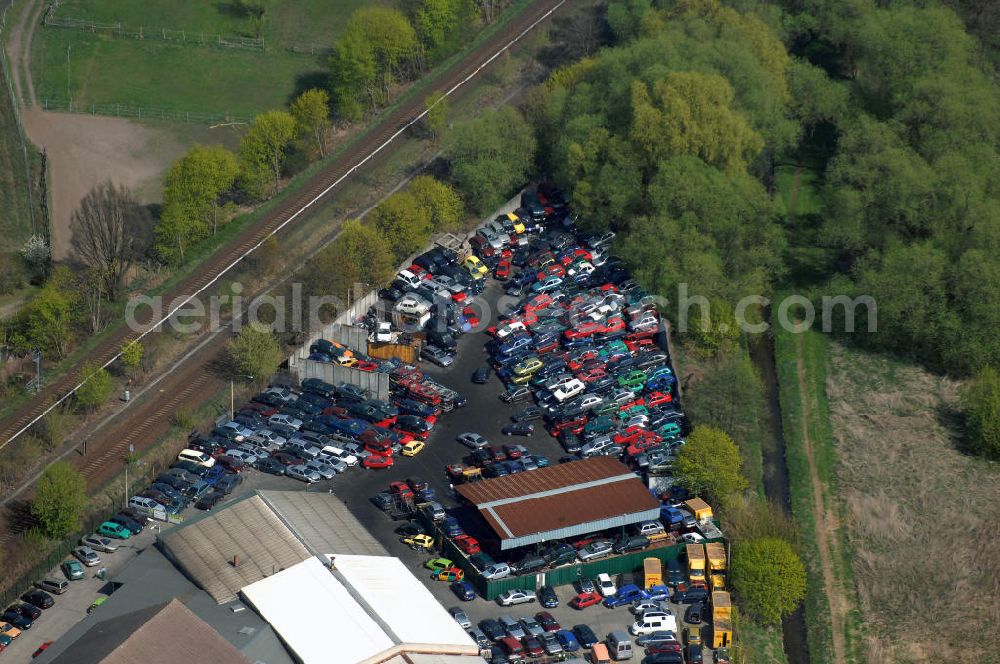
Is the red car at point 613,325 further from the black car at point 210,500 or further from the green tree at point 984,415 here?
the black car at point 210,500

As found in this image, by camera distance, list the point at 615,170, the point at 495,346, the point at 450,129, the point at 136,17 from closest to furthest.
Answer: the point at 495,346, the point at 615,170, the point at 450,129, the point at 136,17

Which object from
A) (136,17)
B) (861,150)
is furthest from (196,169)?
(861,150)

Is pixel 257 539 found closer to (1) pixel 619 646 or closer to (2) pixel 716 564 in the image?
(1) pixel 619 646

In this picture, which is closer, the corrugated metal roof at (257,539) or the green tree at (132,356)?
Answer: the corrugated metal roof at (257,539)

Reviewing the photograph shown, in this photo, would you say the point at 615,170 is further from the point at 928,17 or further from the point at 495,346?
the point at 928,17

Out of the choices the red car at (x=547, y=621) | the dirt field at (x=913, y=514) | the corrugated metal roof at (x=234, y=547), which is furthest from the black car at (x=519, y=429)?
the dirt field at (x=913, y=514)
